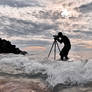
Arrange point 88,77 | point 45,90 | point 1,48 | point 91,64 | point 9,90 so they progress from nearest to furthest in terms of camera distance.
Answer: point 9,90, point 45,90, point 88,77, point 91,64, point 1,48

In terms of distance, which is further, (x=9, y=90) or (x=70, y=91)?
(x=70, y=91)

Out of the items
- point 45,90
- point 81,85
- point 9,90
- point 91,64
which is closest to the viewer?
point 9,90

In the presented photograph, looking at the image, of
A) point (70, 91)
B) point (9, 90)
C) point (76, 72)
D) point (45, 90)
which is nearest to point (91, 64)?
point (76, 72)

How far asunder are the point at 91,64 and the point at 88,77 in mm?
1149

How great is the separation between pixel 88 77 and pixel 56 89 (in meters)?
1.47

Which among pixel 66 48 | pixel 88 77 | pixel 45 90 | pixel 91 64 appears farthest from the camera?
pixel 66 48

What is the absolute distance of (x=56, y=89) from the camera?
5195 millimetres

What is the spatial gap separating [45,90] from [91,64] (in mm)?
2928

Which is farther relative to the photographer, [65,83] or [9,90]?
[65,83]

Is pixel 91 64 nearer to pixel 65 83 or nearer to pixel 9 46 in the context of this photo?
pixel 65 83

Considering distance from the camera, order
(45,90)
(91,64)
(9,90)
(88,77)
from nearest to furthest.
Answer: (9,90)
(45,90)
(88,77)
(91,64)

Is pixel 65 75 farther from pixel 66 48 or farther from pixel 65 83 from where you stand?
pixel 66 48

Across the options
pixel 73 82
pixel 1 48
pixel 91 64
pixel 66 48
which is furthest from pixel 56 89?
pixel 1 48

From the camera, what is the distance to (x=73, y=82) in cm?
577
